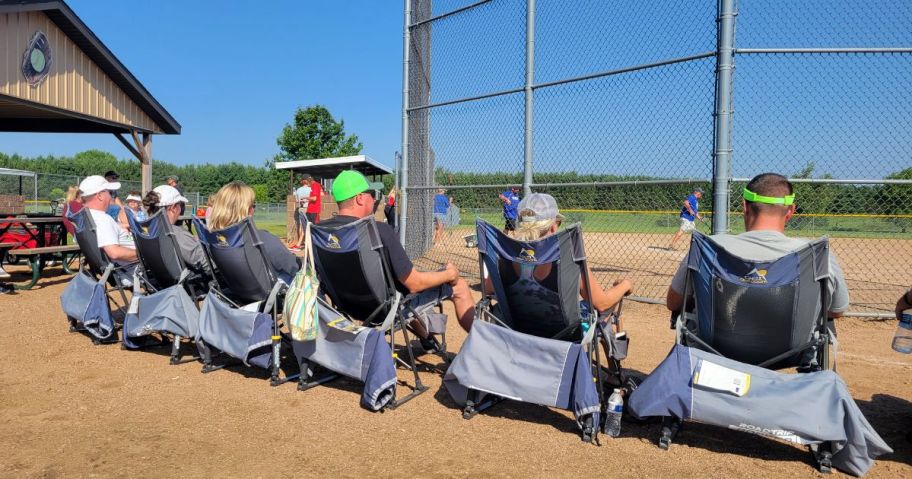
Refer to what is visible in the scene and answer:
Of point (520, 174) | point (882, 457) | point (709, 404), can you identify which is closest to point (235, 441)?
point (709, 404)

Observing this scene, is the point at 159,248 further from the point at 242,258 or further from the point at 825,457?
the point at 825,457

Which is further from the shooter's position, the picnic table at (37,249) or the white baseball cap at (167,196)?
the picnic table at (37,249)

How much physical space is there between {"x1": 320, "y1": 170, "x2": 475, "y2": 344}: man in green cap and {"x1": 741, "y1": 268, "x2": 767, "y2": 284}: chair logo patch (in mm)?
1839

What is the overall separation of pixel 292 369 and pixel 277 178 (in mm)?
41130

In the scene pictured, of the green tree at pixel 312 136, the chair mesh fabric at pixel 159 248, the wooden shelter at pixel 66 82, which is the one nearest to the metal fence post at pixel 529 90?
the chair mesh fabric at pixel 159 248

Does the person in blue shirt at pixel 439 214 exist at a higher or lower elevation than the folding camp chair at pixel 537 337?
higher

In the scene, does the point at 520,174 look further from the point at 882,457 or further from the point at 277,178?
the point at 277,178

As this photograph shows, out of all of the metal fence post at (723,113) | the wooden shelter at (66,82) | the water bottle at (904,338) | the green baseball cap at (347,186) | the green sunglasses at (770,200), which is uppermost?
the wooden shelter at (66,82)

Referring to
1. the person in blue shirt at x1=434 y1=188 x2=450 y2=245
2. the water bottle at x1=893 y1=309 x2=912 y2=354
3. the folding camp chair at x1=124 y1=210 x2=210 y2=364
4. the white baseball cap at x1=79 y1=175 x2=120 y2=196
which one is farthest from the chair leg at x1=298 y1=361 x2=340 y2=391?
the person in blue shirt at x1=434 y1=188 x2=450 y2=245

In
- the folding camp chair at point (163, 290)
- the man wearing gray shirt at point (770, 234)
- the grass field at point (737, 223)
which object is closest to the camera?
the man wearing gray shirt at point (770, 234)

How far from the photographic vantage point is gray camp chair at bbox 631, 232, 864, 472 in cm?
295

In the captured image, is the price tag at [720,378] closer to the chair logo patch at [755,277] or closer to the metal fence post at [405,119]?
the chair logo patch at [755,277]

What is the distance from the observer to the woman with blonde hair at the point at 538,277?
3480 millimetres

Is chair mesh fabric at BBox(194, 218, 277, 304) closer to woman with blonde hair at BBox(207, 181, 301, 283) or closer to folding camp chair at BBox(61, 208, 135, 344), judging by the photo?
woman with blonde hair at BBox(207, 181, 301, 283)
